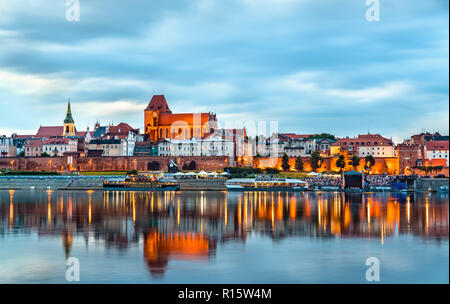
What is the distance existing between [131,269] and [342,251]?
258 inches

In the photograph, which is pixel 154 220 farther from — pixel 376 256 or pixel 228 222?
pixel 376 256

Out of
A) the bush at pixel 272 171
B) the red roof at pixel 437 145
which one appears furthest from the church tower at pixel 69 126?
the red roof at pixel 437 145

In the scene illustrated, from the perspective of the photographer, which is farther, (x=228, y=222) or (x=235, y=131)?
(x=235, y=131)

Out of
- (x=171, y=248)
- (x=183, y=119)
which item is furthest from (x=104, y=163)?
(x=171, y=248)

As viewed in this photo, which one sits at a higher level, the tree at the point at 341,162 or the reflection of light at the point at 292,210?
the tree at the point at 341,162

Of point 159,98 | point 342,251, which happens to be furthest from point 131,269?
point 159,98

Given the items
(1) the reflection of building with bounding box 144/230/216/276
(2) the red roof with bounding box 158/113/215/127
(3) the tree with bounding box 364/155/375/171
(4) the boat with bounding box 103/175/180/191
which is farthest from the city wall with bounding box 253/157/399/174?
(1) the reflection of building with bounding box 144/230/216/276

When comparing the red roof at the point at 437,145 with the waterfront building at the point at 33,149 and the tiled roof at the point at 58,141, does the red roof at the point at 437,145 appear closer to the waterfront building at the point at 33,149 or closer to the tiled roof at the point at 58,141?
the tiled roof at the point at 58,141

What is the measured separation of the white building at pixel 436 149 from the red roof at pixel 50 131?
57.0m

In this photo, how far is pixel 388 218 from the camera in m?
25.5

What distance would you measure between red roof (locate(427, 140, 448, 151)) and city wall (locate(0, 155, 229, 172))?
27.3 m

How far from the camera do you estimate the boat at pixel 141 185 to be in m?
51.2

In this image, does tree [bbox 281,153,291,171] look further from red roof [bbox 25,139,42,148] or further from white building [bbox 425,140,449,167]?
red roof [bbox 25,139,42,148]

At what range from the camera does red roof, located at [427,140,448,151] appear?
73025 millimetres
